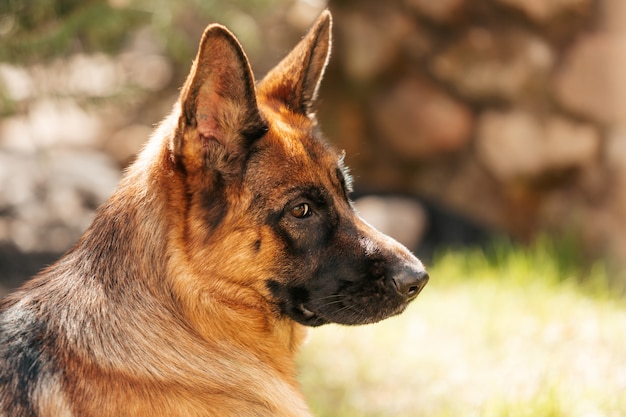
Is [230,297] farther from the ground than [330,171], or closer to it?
closer to it

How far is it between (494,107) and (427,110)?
757 millimetres

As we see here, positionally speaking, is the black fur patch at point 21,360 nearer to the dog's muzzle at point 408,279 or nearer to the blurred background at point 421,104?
the dog's muzzle at point 408,279

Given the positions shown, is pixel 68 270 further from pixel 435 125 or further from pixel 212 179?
pixel 435 125

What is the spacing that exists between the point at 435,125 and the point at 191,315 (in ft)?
18.6

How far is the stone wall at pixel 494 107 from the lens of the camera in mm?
7277

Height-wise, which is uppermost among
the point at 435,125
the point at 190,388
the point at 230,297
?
the point at 230,297

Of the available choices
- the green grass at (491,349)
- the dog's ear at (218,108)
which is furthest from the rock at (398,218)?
the dog's ear at (218,108)

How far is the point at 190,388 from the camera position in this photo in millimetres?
2979

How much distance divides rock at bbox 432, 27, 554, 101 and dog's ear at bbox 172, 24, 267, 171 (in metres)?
5.05

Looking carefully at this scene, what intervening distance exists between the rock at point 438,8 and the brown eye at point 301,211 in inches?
210

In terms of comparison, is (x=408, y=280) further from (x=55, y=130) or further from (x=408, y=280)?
(x=55, y=130)

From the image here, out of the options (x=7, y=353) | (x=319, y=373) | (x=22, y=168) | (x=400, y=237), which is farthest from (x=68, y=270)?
(x=22, y=168)

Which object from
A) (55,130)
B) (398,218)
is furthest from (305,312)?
(55,130)

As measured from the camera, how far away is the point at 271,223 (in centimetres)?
320
